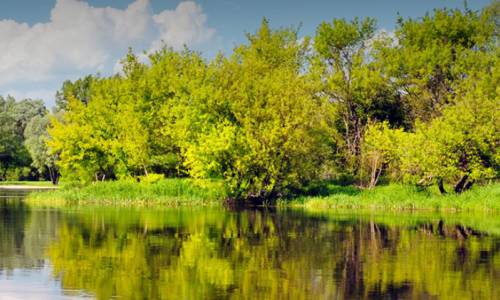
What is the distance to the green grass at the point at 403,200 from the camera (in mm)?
52938

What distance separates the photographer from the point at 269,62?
76000 millimetres

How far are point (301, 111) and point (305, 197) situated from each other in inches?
283

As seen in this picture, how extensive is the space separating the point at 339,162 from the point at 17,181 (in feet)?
257

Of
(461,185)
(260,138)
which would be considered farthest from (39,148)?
(461,185)

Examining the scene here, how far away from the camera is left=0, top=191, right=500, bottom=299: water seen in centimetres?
1981

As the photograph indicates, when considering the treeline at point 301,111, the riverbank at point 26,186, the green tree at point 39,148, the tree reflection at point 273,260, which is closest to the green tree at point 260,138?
the treeline at point 301,111

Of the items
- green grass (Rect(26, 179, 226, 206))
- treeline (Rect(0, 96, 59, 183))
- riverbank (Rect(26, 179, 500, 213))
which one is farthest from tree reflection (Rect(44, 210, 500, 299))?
treeline (Rect(0, 96, 59, 183))

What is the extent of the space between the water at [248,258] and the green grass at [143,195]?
1454cm

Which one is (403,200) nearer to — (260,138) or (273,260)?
(260,138)

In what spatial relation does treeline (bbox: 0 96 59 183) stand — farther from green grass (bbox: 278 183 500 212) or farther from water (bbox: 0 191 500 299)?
water (bbox: 0 191 500 299)

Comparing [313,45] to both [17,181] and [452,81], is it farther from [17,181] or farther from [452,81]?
[17,181]

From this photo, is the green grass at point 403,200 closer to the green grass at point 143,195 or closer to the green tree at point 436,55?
the green grass at point 143,195

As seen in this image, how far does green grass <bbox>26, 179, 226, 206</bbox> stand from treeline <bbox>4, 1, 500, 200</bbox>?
1.49m

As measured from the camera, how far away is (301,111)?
5966 cm
